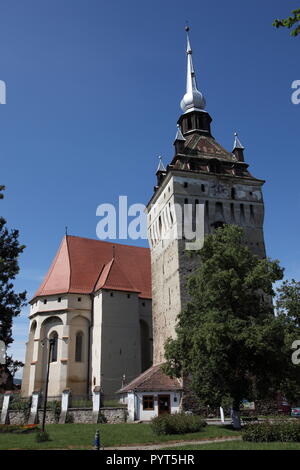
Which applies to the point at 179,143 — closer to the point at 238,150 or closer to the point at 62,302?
the point at 238,150

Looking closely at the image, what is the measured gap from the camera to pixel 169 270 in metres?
32.8

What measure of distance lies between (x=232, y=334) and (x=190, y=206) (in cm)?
1617

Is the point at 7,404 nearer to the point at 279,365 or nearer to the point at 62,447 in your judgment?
the point at 62,447

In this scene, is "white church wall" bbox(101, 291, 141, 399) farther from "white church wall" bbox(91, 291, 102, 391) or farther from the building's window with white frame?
the building's window with white frame

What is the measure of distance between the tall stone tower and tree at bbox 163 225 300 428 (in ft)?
27.5

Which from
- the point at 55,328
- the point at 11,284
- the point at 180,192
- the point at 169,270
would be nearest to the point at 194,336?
the point at 11,284

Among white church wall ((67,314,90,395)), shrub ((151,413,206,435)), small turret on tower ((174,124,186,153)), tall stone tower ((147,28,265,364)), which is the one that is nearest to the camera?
shrub ((151,413,206,435))

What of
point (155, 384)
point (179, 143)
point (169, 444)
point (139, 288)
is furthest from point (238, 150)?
point (169, 444)

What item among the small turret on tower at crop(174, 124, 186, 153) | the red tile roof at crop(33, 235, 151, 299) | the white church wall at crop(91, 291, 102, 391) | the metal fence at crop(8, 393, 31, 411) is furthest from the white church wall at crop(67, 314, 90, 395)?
the small turret on tower at crop(174, 124, 186, 153)

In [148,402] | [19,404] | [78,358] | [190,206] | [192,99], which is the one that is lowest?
[19,404]

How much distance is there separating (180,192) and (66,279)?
13.2 metres

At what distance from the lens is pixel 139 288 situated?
129 ft

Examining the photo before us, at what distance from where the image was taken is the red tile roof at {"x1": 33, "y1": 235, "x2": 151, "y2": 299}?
36969mm

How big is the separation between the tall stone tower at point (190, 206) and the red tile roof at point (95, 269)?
334cm
